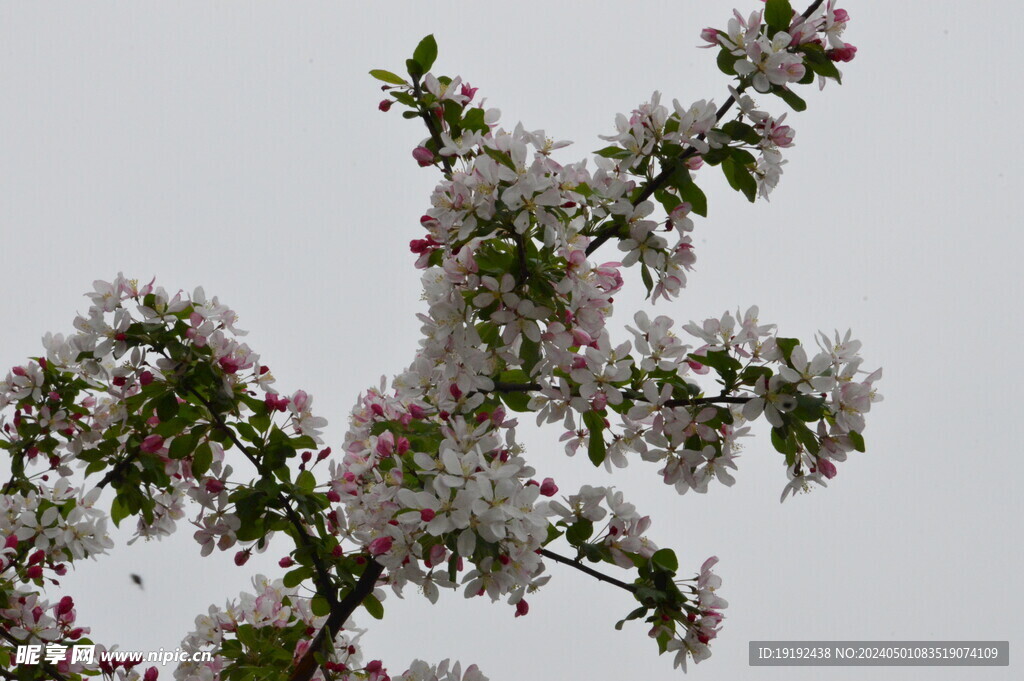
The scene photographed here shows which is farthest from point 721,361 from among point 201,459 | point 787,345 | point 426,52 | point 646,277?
point 201,459

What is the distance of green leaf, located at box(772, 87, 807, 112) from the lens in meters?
1.87

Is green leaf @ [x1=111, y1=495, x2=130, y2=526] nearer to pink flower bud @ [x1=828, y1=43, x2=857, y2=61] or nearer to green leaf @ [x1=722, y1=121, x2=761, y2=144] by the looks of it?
green leaf @ [x1=722, y1=121, x2=761, y2=144]

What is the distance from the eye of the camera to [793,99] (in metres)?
1.88

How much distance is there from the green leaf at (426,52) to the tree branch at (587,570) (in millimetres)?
1036

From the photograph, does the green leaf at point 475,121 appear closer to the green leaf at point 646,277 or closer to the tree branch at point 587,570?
the green leaf at point 646,277

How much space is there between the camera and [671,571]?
186cm

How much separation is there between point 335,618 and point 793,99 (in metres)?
1.46

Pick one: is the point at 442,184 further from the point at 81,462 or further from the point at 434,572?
the point at 81,462

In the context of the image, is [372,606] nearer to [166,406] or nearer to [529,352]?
[166,406]

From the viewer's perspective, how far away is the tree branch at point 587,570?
6.07 feet

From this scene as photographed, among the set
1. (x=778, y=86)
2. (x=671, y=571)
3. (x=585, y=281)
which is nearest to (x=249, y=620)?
(x=671, y=571)

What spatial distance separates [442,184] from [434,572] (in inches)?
29.1

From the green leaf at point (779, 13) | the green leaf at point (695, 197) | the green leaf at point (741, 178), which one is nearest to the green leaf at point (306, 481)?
the green leaf at point (695, 197)

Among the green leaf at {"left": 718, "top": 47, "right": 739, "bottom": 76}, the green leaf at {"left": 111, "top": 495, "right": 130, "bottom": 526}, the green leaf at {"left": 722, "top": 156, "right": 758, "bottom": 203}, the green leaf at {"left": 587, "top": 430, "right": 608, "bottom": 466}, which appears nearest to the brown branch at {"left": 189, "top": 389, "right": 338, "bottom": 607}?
the green leaf at {"left": 111, "top": 495, "right": 130, "bottom": 526}
